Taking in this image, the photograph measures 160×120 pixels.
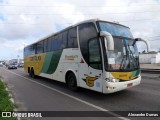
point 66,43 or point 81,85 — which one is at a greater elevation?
point 66,43

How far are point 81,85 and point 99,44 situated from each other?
2388 millimetres

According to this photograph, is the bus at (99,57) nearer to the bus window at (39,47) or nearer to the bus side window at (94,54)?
the bus side window at (94,54)

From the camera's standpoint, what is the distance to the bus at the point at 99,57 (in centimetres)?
759

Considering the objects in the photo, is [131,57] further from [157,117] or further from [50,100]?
[50,100]

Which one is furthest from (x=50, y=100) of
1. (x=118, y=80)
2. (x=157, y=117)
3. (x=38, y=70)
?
(x=38, y=70)

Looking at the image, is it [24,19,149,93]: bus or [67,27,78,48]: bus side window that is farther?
[67,27,78,48]: bus side window

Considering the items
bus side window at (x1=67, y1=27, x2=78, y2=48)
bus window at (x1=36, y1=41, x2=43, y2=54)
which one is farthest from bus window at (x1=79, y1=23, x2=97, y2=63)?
bus window at (x1=36, y1=41, x2=43, y2=54)

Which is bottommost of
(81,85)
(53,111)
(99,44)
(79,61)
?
(53,111)

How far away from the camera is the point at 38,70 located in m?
15.9

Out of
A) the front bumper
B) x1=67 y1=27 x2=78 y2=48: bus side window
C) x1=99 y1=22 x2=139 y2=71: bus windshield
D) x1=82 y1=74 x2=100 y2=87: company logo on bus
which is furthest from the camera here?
x1=67 y1=27 x2=78 y2=48: bus side window

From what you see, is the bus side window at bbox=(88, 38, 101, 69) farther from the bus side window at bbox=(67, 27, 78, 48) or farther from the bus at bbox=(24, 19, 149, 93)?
the bus side window at bbox=(67, 27, 78, 48)

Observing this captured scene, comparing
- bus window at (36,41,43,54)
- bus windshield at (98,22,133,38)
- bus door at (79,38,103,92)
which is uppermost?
bus windshield at (98,22,133,38)

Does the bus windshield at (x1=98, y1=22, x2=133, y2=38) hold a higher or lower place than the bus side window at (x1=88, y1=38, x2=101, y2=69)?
higher

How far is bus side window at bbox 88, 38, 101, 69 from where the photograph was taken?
781 centimetres
